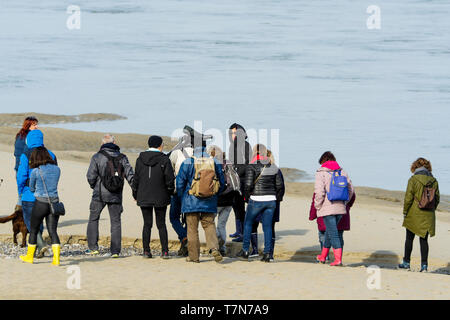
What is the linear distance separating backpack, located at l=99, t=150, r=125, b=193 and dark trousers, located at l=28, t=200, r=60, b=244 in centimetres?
90

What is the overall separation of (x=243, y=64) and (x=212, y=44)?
749 cm

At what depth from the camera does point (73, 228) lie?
14.3 meters

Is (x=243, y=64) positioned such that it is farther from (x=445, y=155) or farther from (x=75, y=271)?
(x=75, y=271)

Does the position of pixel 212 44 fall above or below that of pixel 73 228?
Answer: above

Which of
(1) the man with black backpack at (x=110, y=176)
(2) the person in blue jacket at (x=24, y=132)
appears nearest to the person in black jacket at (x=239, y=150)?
(1) the man with black backpack at (x=110, y=176)

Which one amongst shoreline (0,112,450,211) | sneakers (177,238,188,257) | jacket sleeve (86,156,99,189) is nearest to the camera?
jacket sleeve (86,156,99,189)

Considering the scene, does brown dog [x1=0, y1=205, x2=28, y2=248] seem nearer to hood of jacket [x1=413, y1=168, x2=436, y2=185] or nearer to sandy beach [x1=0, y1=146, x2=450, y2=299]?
sandy beach [x1=0, y1=146, x2=450, y2=299]

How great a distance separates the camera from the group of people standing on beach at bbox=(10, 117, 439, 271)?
36.3 ft

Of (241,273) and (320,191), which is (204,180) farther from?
(320,191)

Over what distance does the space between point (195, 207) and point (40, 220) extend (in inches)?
77.3

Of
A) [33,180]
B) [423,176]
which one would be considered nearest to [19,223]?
[33,180]

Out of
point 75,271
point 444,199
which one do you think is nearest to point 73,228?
point 75,271

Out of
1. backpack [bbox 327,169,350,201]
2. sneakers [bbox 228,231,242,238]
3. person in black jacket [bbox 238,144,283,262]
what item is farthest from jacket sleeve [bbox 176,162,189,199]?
sneakers [bbox 228,231,242,238]
